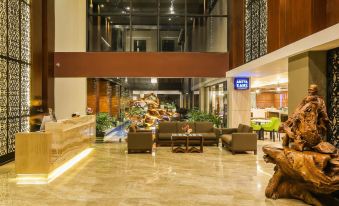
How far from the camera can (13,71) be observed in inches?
387

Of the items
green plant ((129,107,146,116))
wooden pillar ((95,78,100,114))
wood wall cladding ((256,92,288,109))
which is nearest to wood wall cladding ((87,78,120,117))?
wooden pillar ((95,78,100,114))

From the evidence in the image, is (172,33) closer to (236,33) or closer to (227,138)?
(236,33)

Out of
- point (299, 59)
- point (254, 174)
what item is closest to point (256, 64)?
point (299, 59)

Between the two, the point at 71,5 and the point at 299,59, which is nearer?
the point at 299,59

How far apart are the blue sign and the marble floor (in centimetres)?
398

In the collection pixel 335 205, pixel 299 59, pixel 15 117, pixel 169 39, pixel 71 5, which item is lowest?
pixel 335 205

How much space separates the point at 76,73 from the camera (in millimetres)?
13734

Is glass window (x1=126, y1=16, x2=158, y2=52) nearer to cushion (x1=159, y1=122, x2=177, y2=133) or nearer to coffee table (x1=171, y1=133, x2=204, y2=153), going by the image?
cushion (x1=159, y1=122, x2=177, y2=133)

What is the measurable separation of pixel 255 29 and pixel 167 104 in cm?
494

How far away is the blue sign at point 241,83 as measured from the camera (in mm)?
13820

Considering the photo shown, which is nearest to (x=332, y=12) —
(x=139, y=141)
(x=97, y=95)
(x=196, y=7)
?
(x=139, y=141)

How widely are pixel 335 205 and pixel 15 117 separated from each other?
8.15 meters

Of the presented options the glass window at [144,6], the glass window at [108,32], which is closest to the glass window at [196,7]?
the glass window at [144,6]

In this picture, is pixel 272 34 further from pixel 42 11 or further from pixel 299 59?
pixel 42 11
